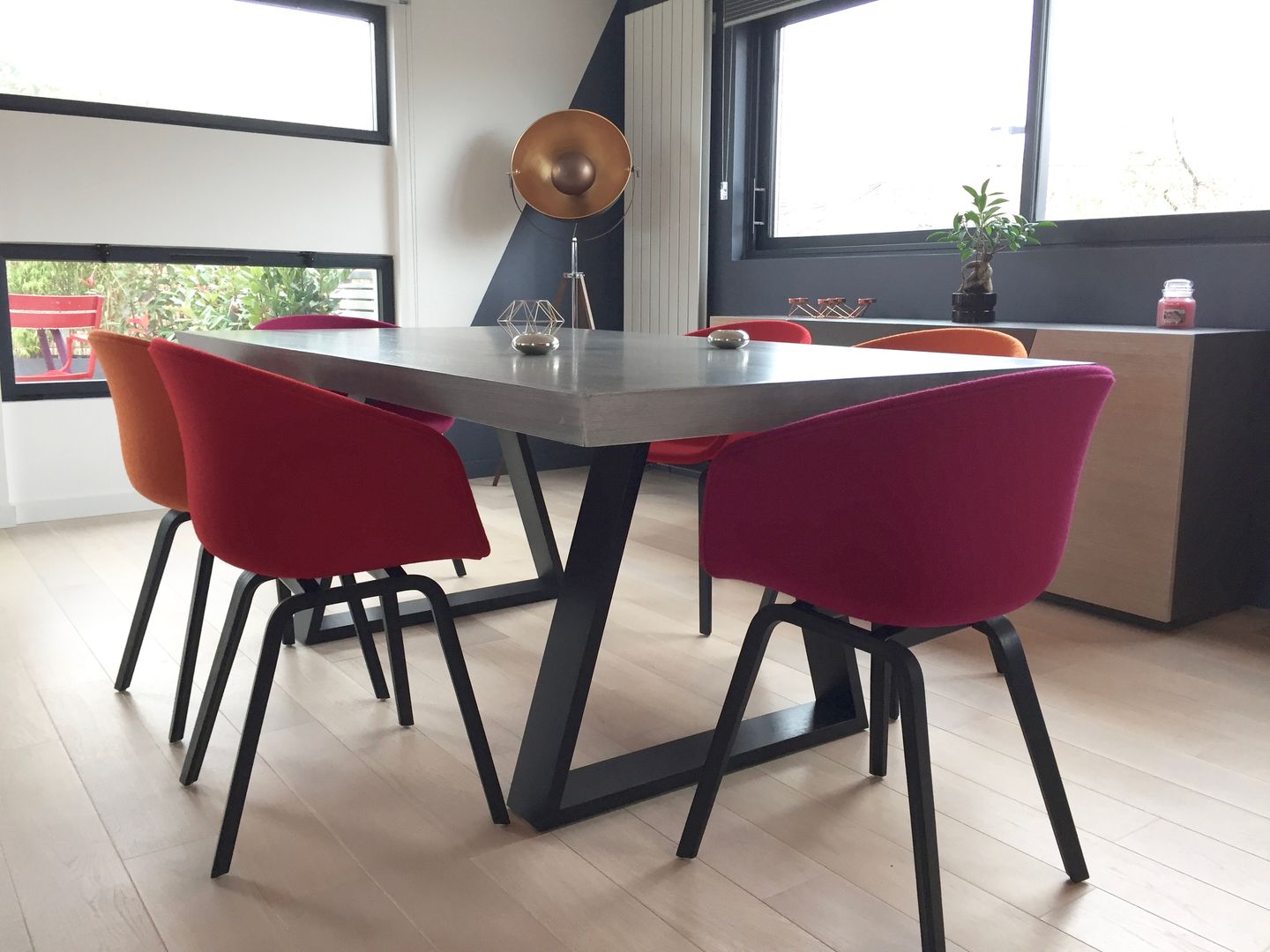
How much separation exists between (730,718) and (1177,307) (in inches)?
80.1

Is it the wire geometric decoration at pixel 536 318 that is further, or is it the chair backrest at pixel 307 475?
the wire geometric decoration at pixel 536 318

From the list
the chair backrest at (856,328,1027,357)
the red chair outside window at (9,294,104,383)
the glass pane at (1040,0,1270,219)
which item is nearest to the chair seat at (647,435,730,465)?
the chair backrest at (856,328,1027,357)

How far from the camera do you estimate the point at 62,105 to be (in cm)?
381

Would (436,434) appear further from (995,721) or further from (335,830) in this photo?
(995,721)

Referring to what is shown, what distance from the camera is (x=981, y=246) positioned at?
3.19 m

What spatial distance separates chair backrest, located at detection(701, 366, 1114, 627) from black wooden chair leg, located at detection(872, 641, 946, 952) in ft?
0.30

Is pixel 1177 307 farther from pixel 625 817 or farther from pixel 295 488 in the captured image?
pixel 295 488

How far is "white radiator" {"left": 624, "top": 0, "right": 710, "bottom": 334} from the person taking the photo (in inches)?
182

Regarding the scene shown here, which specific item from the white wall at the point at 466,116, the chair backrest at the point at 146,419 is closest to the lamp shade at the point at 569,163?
the white wall at the point at 466,116

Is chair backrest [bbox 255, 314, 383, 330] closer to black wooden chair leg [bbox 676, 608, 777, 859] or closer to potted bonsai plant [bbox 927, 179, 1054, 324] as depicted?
potted bonsai plant [bbox 927, 179, 1054, 324]

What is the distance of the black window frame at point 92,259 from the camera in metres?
3.84

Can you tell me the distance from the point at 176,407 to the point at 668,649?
1.33m

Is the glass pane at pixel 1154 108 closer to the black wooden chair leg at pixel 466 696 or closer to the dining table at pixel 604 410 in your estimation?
the dining table at pixel 604 410

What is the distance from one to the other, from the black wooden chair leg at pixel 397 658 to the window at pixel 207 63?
2.95 m
